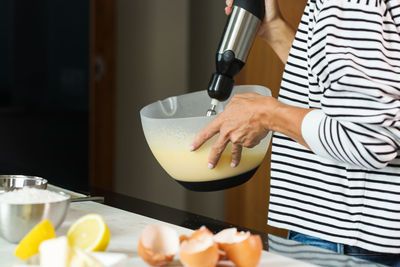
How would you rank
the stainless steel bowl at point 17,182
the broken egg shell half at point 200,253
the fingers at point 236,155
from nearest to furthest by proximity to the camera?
the broken egg shell half at point 200,253, the fingers at point 236,155, the stainless steel bowl at point 17,182

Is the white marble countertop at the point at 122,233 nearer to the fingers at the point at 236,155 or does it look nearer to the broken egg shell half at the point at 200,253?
the broken egg shell half at the point at 200,253

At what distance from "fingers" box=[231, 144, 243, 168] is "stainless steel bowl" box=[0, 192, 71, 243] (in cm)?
36

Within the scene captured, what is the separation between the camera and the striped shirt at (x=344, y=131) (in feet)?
3.40


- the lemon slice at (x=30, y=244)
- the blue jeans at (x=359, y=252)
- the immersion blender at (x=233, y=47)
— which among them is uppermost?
the immersion blender at (x=233, y=47)

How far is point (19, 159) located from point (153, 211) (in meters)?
2.19

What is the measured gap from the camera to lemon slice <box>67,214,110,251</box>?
95 cm

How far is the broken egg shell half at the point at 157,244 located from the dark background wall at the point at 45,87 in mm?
2497

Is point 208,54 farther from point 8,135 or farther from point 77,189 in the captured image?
point 77,189

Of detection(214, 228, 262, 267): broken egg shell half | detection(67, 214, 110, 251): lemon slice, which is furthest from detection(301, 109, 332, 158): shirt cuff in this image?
detection(67, 214, 110, 251): lemon slice

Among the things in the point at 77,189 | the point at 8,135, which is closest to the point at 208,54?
the point at 8,135

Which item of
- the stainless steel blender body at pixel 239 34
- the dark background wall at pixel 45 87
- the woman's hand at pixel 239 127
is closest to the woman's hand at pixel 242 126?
the woman's hand at pixel 239 127

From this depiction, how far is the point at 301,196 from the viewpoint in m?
1.24

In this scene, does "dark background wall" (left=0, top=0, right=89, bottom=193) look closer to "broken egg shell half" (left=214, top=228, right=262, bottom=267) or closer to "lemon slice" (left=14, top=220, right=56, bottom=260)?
"lemon slice" (left=14, top=220, right=56, bottom=260)

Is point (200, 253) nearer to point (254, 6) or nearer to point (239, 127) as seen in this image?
point (239, 127)
